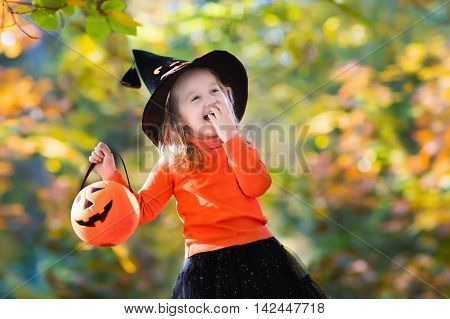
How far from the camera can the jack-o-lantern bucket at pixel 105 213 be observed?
4.03 ft

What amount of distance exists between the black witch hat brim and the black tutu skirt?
23 cm

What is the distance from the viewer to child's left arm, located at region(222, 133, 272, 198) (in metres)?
1.21

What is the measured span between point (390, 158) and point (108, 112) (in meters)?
1.15

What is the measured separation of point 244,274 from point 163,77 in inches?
14.3

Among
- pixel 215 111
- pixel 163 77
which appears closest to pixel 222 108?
pixel 215 111

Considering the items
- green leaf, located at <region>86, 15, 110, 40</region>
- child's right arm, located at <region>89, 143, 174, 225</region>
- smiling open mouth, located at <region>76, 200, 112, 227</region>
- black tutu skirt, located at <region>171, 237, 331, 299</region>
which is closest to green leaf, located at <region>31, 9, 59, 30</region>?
green leaf, located at <region>86, 15, 110, 40</region>

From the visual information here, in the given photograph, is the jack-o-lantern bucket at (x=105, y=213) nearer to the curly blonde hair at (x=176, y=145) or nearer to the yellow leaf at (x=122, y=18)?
the curly blonde hair at (x=176, y=145)

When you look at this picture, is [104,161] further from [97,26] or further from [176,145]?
[97,26]

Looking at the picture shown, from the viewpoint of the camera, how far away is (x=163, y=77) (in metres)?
1.28

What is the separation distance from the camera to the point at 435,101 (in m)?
2.89

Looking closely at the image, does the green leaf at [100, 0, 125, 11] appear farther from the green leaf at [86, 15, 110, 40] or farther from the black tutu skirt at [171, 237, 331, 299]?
the black tutu skirt at [171, 237, 331, 299]

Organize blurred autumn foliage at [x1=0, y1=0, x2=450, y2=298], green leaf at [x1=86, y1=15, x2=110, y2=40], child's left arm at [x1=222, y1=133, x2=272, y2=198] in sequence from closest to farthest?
child's left arm at [x1=222, y1=133, x2=272, y2=198]
green leaf at [x1=86, y1=15, x2=110, y2=40]
blurred autumn foliage at [x1=0, y1=0, x2=450, y2=298]
